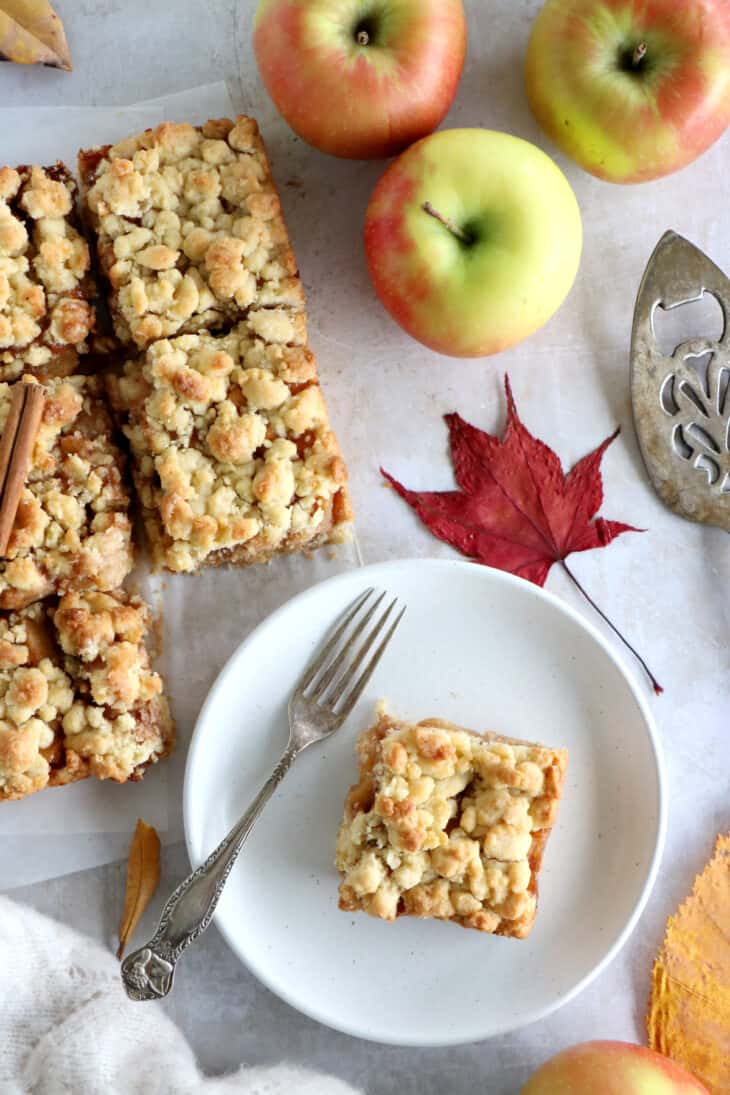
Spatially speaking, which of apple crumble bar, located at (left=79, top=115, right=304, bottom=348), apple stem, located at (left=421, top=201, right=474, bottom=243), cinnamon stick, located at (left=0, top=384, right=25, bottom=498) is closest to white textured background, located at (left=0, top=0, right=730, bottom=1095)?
apple crumble bar, located at (left=79, top=115, right=304, bottom=348)

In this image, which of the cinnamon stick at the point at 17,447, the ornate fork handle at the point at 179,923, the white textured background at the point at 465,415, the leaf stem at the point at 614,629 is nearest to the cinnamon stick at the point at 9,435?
the cinnamon stick at the point at 17,447

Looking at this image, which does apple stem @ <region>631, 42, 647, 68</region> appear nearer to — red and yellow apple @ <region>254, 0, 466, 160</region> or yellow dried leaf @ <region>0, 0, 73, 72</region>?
red and yellow apple @ <region>254, 0, 466, 160</region>

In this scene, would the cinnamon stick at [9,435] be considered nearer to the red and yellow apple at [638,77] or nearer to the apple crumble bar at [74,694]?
the apple crumble bar at [74,694]

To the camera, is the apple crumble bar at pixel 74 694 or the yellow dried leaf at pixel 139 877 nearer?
the apple crumble bar at pixel 74 694

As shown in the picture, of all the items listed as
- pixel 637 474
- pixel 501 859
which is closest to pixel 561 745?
pixel 501 859

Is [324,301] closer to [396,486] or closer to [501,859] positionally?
[396,486]
